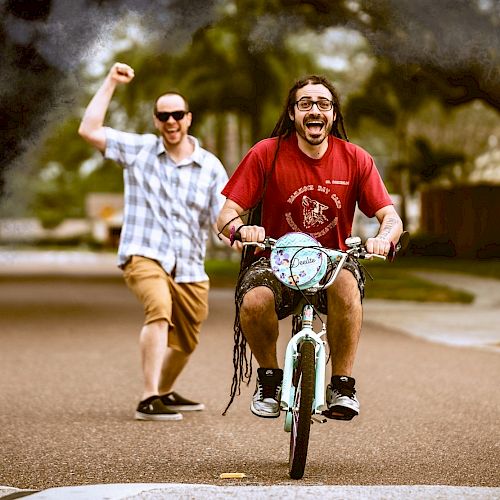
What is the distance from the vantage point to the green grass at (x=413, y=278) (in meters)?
20.6

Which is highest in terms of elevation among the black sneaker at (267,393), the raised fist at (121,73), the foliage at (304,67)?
the foliage at (304,67)

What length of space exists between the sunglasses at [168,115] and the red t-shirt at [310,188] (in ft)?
6.70

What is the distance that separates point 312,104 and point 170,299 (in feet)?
8.11

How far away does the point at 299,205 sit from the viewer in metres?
5.86

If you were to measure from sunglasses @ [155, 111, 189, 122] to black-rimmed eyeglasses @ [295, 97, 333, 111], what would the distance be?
209 cm

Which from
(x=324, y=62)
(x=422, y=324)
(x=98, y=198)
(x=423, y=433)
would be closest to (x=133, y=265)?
(x=423, y=433)

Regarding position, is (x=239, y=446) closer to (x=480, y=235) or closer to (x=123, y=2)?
(x=123, y=2)

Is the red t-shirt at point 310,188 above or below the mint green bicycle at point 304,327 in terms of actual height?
above

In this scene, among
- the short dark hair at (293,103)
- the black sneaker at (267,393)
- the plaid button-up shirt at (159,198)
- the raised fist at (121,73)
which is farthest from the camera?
the plaid button-up shirt at (159,198)

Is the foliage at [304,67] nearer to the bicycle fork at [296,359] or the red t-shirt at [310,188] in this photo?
the red t-shirt at [310,188]

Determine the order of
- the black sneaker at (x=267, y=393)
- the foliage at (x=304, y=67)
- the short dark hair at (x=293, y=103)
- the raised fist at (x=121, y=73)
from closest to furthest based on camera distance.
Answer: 1. the black sneaker at (x=267, y=393)
2. the short dark hair at (x=293, y=103)
3. the raised fist at (x=121, y=73)
4. the foliage at (x=304, y=67)

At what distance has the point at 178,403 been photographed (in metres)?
8.51

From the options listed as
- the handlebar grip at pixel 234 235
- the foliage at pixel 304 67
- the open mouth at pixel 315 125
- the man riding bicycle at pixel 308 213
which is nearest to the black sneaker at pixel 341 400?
the man riding bicycle at pixel 308 213

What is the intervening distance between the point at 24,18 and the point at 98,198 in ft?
318
